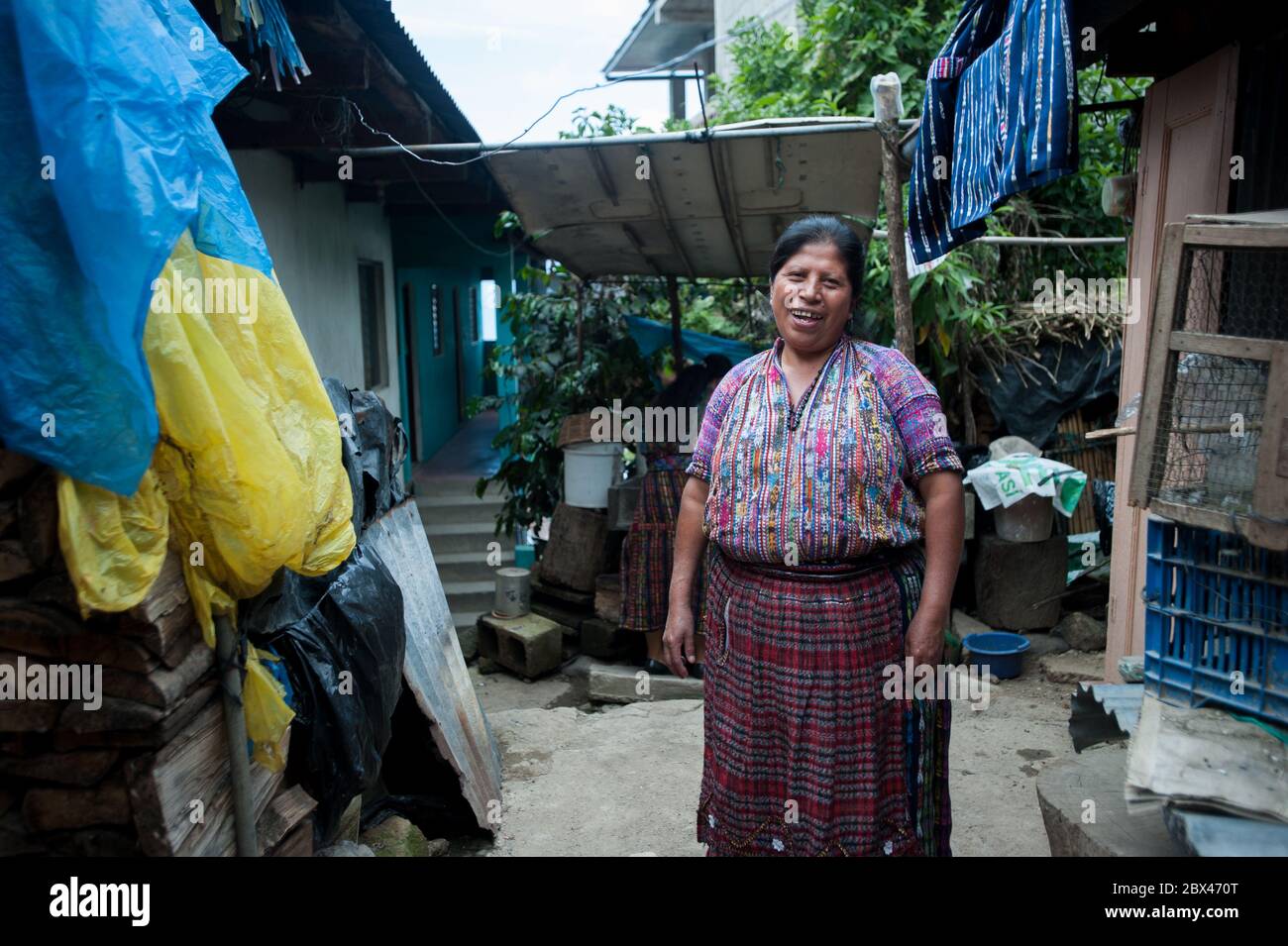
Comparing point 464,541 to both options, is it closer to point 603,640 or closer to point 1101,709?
point 603,640

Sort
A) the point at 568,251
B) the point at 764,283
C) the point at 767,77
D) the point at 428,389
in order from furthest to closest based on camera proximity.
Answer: the point at 428,389 < the point at 767,77 < the point at 764,283 < the point at 568,251

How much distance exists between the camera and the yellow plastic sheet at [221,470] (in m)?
1.91

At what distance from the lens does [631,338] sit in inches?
307

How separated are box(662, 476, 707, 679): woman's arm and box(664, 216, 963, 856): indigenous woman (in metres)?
0.16

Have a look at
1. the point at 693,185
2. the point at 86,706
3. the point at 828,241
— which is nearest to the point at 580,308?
the point at 693,185

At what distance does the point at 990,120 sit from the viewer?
3.57 metres

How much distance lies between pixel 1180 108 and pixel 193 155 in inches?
151

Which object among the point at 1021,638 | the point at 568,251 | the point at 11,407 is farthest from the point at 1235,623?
the point at 568,251

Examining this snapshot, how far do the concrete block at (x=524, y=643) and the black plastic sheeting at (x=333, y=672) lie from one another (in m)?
3.34

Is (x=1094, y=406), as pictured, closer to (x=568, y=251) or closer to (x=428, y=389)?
(x=568, y=251)

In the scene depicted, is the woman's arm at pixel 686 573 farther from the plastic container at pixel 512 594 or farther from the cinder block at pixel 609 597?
the plastic container at pixel 512 594

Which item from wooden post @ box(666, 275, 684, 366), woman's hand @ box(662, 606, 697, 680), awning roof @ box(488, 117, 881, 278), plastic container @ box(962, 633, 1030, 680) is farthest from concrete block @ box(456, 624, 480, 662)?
woman's hand @ box(662, 606, 697, 680)

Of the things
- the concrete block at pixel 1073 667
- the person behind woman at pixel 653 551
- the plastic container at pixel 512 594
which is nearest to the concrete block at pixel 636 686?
the person behind woman at pixel 653 551

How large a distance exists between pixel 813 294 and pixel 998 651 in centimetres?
424
